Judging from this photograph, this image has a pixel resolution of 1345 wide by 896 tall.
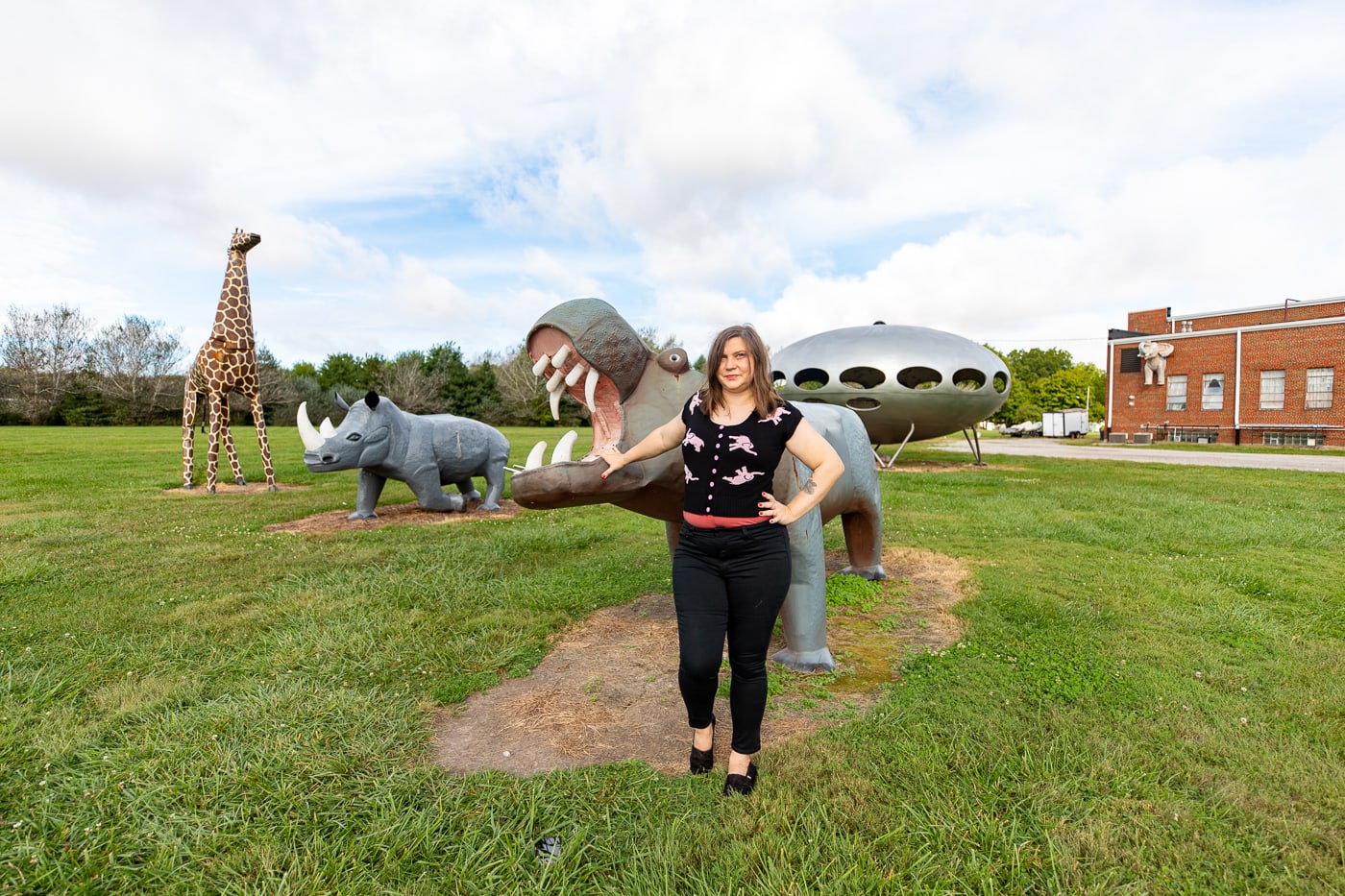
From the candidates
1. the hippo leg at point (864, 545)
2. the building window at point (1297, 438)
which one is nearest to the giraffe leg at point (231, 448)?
the hippo leg at point (864, 545)

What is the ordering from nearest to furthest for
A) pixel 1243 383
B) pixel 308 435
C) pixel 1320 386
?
pixel 308 435 < pixel 1320 386 < pixel 1243 383

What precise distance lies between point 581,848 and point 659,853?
23cm

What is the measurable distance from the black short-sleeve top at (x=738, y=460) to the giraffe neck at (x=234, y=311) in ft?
32.3

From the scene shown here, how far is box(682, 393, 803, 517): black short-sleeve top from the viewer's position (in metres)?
2.32

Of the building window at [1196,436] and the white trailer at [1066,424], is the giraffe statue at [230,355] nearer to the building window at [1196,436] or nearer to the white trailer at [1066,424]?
the building window at [1196,436]

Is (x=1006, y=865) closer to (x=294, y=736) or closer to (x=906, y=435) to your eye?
(x=294, y=736)

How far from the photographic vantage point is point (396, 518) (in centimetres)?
827

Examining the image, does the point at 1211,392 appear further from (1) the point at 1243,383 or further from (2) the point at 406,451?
(2) the point at 406,451

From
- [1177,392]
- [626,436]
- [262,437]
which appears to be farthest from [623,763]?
[1177,392]

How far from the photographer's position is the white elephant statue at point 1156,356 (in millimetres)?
25750

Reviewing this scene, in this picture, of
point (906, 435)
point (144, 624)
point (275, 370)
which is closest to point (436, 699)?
point (144, 624)

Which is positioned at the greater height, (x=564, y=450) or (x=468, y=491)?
(x=564, y=450)

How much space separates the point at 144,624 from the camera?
13.3 ft

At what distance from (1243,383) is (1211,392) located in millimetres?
981
